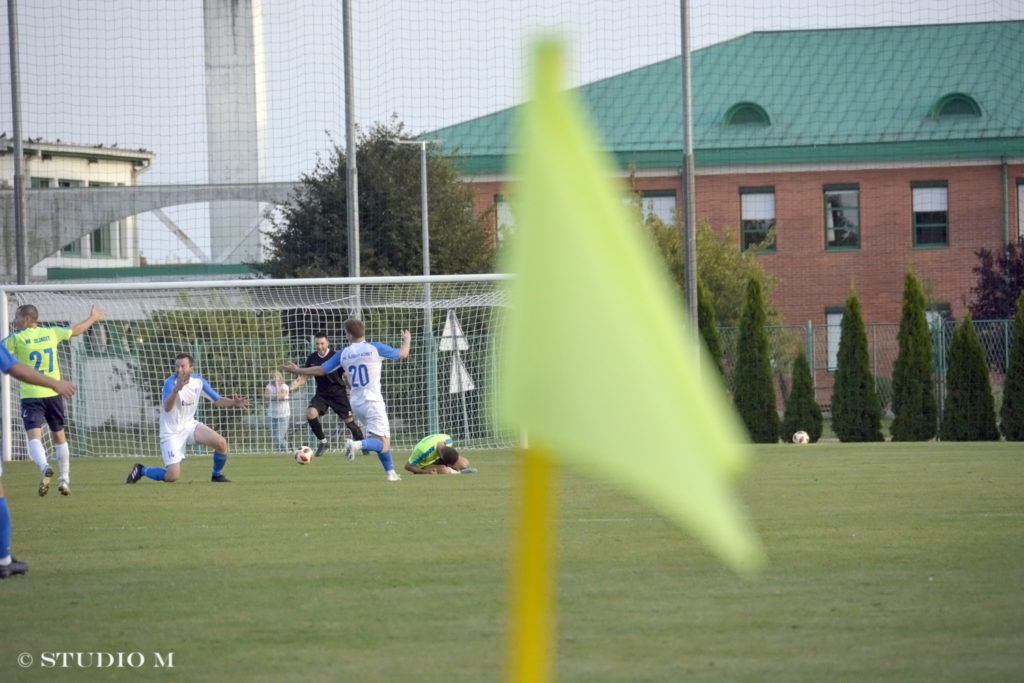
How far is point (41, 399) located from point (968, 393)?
18.9 m

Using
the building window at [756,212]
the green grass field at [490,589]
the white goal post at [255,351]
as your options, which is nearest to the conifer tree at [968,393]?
the white goal post at [255,351]

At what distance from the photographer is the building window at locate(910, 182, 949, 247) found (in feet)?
156

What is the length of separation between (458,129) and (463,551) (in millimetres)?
42373

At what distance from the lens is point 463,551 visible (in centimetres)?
1008

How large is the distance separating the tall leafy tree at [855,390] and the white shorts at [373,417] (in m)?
14.7

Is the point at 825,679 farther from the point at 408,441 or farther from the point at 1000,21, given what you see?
the point at 1000,21

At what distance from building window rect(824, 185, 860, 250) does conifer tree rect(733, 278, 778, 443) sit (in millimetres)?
18534

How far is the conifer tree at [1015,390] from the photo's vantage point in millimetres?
28141

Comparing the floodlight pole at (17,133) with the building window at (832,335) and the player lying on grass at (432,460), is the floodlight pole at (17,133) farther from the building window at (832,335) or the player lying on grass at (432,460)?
the building window at (832,335)

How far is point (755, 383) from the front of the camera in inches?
1182

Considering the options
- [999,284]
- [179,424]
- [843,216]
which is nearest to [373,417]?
[179,424]

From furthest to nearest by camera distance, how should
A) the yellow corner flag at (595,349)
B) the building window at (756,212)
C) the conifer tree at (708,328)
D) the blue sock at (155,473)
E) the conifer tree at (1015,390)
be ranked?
the building window at (756,212)
the conifer tree at (708,328)
the conifer tree at (1015,390)
the blue sock at (155,473)
the yellow corner flag at (595,349)

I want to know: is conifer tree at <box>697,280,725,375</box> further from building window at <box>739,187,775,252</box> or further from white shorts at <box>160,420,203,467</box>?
building window at <box>739,187,775,252</box>

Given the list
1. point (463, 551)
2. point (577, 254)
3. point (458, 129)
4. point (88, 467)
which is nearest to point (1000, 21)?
point (458, 129)
